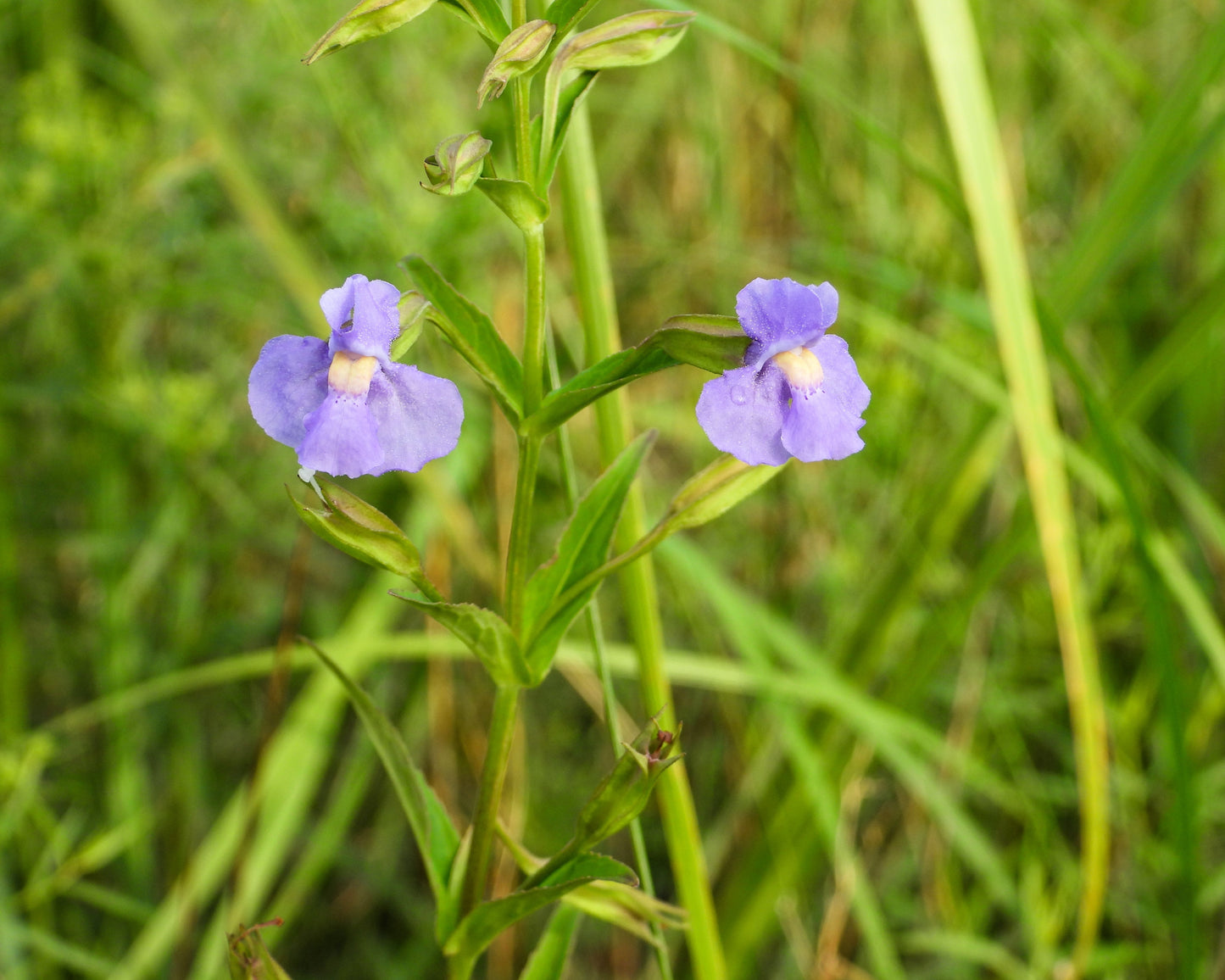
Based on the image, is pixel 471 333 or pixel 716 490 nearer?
pixel 471 333

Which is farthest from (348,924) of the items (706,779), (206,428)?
(206,428)

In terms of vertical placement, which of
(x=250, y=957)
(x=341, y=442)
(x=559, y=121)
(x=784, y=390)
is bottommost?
(x=250, y=957)

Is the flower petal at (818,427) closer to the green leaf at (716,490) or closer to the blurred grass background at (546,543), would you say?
the green leaf at (716,490)

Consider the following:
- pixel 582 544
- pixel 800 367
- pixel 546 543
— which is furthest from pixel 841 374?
pixel 546 543

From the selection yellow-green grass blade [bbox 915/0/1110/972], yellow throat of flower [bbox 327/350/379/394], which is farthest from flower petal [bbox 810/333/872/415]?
yellow-green grass blade [bbox 915/0/1110/972]

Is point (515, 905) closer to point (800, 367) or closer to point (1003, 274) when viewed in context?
point (800, 367)

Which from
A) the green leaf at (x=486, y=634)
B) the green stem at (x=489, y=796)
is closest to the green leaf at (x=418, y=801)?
the green stem at (x=489, y=796)
